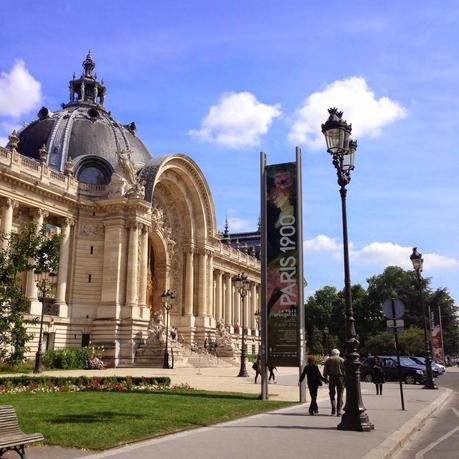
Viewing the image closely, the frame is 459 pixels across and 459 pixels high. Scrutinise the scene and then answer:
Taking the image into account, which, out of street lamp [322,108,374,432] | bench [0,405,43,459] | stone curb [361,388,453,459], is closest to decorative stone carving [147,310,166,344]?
stone curb [361,388,453,459]

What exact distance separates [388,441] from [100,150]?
48402 mm

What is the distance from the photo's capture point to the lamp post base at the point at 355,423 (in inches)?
508

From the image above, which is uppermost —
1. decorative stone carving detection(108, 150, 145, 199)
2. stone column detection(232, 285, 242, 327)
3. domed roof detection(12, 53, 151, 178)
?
domed roof detection(12, 53, 151, 178)

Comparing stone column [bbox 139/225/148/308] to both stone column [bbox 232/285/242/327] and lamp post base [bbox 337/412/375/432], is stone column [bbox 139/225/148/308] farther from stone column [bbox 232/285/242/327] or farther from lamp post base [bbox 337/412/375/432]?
lamp post base [bbox 337/412/375/432]

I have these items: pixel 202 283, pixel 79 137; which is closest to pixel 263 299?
pixel 79 137

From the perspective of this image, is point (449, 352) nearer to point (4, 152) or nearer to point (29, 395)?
point (4, 152)

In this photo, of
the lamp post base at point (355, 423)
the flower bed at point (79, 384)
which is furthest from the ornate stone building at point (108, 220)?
the lamp post base at point (355, 423)

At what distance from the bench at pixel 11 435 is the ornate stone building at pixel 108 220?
108ft

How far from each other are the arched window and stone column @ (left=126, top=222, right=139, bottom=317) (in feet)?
21.7

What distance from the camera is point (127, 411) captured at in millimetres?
15188

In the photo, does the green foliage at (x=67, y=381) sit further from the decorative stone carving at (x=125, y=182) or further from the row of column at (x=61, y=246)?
the decorative stone carving at (x=125, y=182)

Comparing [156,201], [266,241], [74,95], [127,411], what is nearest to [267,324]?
[266,241]

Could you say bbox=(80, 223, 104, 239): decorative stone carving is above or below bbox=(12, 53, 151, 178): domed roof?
below

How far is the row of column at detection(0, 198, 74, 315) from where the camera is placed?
40.3 meters
